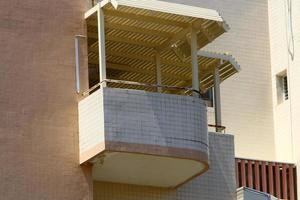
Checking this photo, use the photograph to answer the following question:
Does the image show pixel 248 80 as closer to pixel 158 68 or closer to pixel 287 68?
pixel 287 68

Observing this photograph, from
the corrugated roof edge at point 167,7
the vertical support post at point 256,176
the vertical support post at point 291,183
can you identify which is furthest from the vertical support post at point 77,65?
the vertical support post at point 291,183

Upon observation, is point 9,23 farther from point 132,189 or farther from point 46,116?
point 132,189

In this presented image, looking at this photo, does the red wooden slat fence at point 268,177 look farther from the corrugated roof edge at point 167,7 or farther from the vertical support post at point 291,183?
the corrugated roof edge at point 167,7

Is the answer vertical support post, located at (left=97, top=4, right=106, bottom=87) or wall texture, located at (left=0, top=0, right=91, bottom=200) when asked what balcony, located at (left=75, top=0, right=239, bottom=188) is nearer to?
vertical support post, located at (left=97, top=4, right=106, bottom=87)

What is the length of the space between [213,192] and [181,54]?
3.35 meters

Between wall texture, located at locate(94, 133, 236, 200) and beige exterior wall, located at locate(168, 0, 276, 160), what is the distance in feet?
23.9

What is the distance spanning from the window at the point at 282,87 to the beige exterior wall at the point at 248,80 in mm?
273

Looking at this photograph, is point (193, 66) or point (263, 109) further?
point (263, 109)

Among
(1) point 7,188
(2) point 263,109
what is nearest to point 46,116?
(1) point 7,188

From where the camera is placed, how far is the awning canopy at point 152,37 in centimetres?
3172

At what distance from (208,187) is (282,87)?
10424 mm

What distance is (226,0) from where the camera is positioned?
144ft

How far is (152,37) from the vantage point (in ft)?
109

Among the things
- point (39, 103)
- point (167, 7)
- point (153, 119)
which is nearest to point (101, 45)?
point (167, 7)
